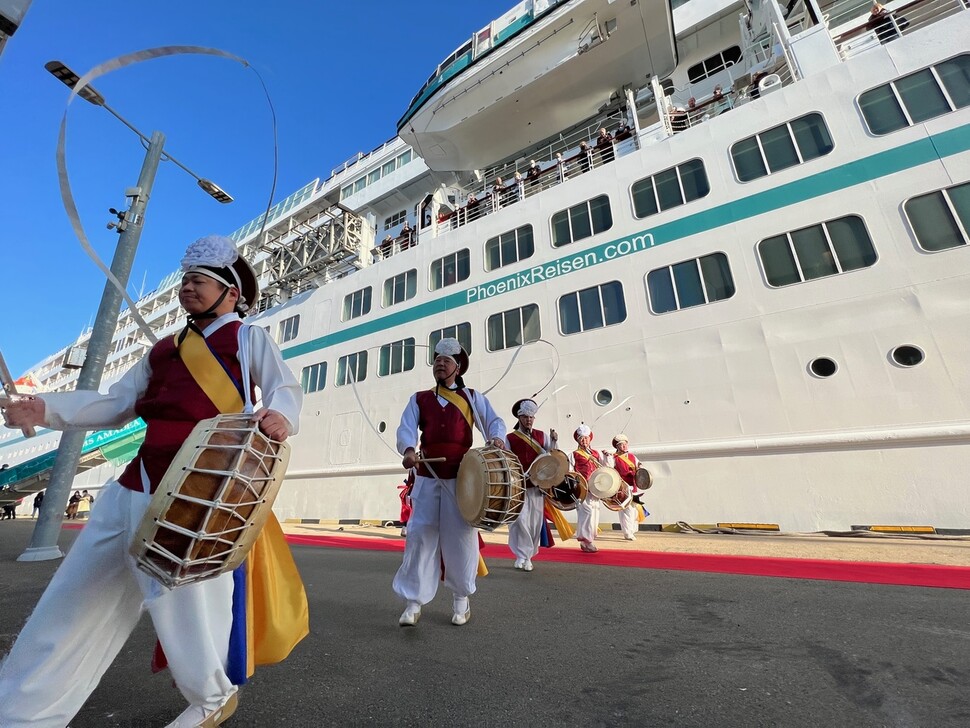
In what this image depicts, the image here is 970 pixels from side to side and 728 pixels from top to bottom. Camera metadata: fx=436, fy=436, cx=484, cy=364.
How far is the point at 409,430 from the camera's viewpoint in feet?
10.5

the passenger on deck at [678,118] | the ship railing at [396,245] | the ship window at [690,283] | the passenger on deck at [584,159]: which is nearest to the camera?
the ship window at [690,283]

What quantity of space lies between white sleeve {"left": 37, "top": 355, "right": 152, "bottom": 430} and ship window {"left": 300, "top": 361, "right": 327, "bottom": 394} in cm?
1267

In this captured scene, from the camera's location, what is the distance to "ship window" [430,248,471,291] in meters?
11.9

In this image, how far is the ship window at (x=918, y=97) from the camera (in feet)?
23.0

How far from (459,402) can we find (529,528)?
213cm

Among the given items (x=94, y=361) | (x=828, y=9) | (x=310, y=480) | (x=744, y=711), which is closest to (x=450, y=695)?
(x=744, y=711)

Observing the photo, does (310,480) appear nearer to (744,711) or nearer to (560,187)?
(560,187)

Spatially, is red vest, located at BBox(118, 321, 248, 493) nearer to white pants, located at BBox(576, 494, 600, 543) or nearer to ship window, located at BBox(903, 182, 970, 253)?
white pants, located at BBox(576, 494, 600, 543)

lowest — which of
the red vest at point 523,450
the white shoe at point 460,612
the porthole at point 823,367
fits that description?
the white shoe at point 460,612

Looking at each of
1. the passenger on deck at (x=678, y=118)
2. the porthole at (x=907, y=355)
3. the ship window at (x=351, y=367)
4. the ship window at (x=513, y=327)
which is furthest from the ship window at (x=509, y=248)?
the porthole at (x=907, y=355)

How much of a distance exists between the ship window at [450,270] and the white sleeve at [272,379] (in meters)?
10.2

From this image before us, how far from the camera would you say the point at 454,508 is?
302 cm

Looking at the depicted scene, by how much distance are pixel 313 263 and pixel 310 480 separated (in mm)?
8212

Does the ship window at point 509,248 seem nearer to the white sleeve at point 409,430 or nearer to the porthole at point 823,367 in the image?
the porthole at point 823,367
